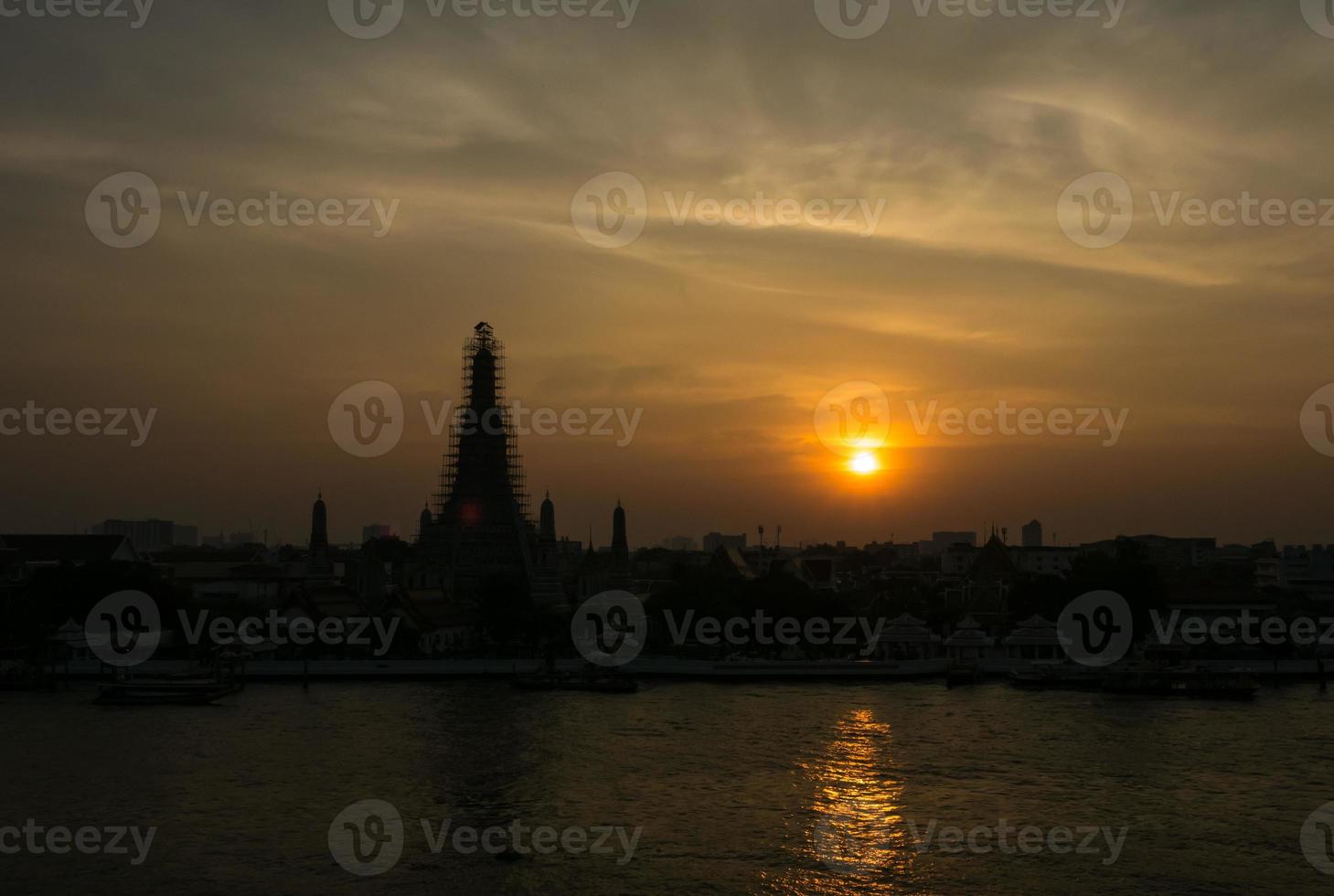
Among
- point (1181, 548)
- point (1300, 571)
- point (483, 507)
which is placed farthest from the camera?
point (1181, 548)

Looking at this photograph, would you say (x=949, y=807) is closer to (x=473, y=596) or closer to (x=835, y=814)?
(x=835, y=814)

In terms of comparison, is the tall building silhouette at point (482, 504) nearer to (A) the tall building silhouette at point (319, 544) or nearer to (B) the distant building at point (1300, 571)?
(A) the tall building silhouette at point (319, 544)

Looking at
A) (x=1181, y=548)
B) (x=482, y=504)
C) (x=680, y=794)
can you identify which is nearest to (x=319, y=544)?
(x=482, y=504)

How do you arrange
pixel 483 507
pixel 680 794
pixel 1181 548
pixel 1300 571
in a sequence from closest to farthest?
1. pixel 680 794
2. pixel 483 507
3. pixel 1300 571
4. pixel 1181 548

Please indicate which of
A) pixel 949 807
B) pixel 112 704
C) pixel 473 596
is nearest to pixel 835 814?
pixel 949 807

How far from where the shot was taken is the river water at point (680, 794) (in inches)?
898

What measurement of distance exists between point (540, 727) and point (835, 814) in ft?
45.8

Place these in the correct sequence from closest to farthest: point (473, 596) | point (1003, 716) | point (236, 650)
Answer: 1. point (1003, 716)
2. point (236, 650)
3. point (473, 596)

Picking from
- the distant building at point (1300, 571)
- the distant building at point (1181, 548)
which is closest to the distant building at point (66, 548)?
the distant building at point (1300, 571)

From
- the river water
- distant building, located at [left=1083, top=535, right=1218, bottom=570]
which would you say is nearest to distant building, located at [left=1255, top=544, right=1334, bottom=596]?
distant building, located at [left=1083, top=535, right=1218, bottom=570]

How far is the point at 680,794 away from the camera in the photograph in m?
29.0

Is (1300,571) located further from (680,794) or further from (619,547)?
(680,794)

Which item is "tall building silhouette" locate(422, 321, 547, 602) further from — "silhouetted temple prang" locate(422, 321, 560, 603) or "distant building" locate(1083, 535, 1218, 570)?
"distant building" locate(1083, 535, 1218, 570)

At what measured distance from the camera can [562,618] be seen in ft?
208
